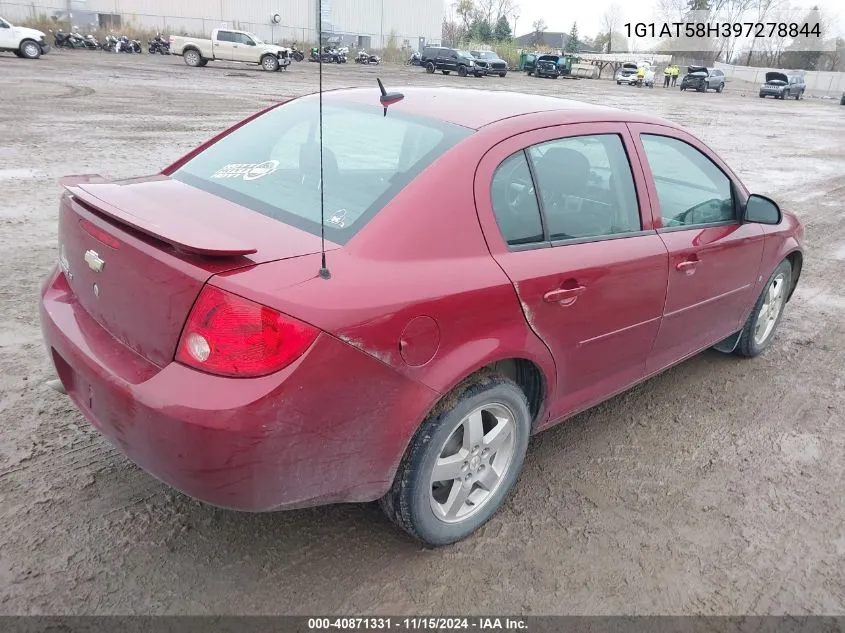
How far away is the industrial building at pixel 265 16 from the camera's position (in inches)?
2004

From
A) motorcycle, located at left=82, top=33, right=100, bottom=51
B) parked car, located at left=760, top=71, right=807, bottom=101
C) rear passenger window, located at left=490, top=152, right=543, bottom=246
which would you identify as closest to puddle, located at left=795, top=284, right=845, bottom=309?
rear passenger window, located at left=490, top=152, right=543, bottom=246

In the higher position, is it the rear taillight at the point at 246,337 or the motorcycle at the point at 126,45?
the motorcycle at the point at 126,45

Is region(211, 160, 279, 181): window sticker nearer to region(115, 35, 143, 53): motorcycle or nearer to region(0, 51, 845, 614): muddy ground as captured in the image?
region(0, 51, 845, 614): muddy ground

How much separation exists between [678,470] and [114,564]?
2.51m

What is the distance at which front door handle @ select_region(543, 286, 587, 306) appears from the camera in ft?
8.76

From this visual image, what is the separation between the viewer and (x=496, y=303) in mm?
2473

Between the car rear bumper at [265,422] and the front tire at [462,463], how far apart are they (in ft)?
0.39

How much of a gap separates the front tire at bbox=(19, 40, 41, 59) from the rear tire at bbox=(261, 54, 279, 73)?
9.87 m

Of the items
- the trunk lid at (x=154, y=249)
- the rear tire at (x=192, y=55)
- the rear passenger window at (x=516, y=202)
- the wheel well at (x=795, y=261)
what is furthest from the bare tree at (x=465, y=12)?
the trunk lid at (x=154, y=249)

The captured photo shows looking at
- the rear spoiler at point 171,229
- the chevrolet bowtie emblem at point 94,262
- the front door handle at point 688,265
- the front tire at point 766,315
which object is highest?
the rear spoiler at point 171,229

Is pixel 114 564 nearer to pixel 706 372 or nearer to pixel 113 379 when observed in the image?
pixel 113 379

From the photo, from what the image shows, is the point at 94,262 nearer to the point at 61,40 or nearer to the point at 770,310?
the point at 770,310

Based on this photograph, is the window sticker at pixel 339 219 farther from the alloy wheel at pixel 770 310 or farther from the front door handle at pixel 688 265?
the alloy wheel at pixel 770 310

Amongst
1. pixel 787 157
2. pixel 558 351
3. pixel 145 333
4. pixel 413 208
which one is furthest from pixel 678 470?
pixel 787 157
